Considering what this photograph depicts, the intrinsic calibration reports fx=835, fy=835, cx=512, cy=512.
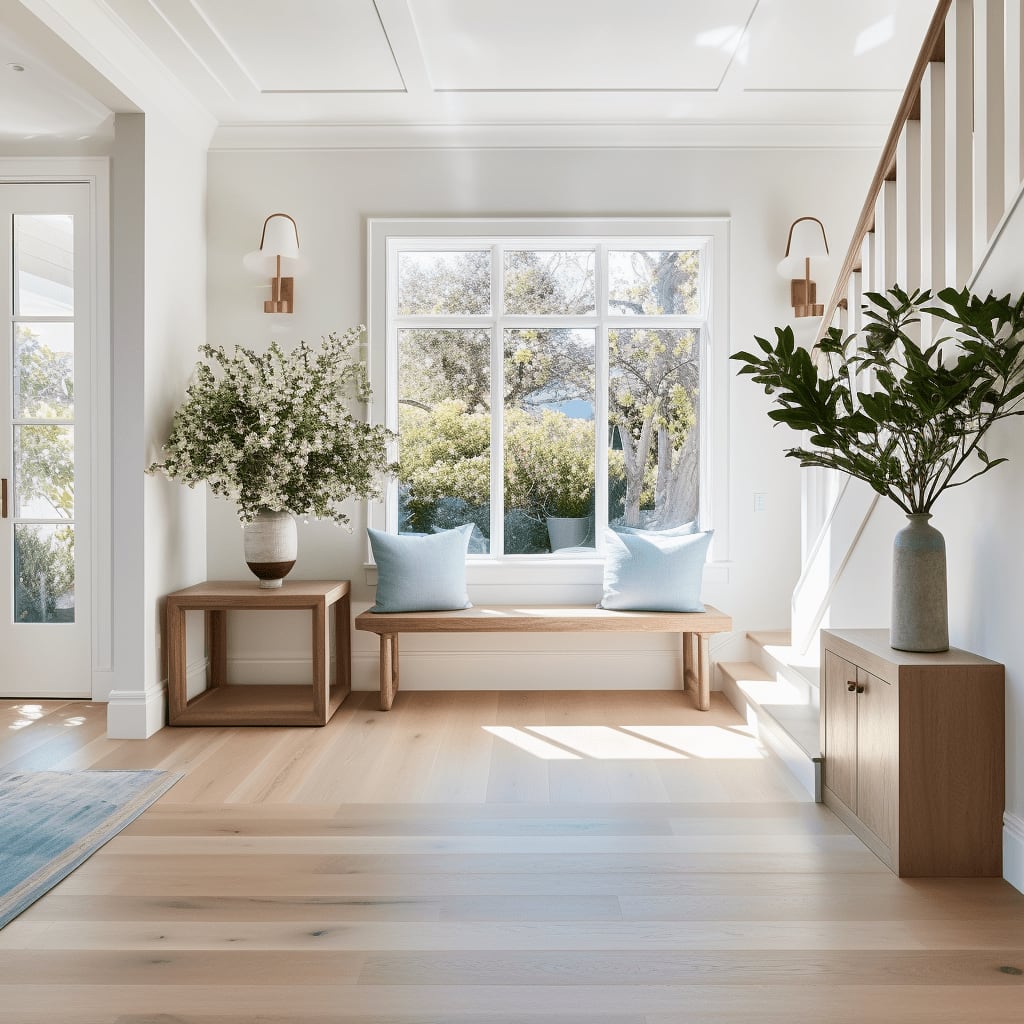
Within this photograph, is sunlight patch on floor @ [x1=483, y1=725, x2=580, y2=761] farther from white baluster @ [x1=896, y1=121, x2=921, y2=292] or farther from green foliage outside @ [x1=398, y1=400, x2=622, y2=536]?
white baluster @ [x1=896, y1=121, x2=921, y2=292]

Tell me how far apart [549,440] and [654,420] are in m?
0.59

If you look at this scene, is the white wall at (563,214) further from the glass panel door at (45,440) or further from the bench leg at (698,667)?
the glass panel door at (45,440)

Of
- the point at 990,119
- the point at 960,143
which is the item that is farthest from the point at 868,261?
the point at 990,119

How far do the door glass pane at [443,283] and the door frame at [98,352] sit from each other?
1.52 meters

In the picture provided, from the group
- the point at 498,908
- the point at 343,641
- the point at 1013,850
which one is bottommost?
the point at 498,908

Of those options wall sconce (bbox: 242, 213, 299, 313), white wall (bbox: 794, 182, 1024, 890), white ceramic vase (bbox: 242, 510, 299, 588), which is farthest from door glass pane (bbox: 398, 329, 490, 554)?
white wall (bbox: 794, 182, 1024, 890)

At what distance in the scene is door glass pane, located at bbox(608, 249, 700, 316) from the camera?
4629mm

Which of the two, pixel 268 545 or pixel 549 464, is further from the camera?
pixel 549 464

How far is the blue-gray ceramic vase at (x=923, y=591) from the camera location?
245 centimetres

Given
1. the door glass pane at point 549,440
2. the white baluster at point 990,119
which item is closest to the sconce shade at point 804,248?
the door glass pane at point 549,440

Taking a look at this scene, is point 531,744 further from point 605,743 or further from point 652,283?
point 652,283

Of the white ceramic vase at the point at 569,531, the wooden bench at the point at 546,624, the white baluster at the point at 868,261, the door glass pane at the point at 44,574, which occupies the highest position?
the white baluster at the point at 868,261

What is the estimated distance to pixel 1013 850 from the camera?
228cm

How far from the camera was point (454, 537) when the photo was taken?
437 cm
